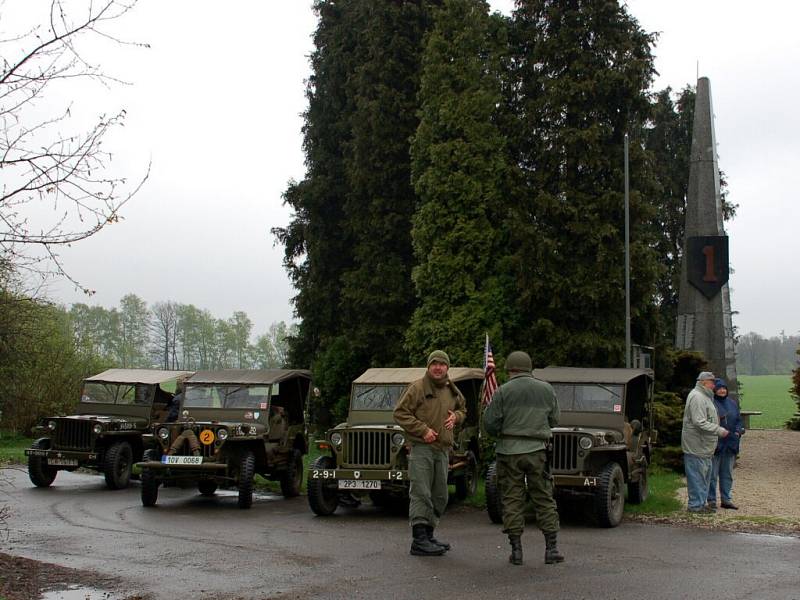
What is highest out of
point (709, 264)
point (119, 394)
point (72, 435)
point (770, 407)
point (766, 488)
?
point (709, 264)

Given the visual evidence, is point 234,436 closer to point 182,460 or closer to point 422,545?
point 182,460

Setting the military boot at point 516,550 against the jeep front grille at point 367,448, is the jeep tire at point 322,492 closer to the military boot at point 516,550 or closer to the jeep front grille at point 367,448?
the jeep front grille at point 367,448

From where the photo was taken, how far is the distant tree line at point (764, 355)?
12625 cm

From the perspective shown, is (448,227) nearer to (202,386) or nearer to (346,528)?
(202,386)

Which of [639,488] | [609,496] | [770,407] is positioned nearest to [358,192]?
[639,488]

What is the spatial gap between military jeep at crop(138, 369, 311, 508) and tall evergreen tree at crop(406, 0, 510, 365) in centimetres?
604

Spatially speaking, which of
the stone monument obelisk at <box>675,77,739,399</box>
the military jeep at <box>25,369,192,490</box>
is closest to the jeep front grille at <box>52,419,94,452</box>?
the military jeep at <box>25,369,192,490</box>

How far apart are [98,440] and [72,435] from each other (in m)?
0.45

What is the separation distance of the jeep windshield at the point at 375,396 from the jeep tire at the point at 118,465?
4.60 metres

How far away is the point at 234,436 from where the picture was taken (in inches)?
555

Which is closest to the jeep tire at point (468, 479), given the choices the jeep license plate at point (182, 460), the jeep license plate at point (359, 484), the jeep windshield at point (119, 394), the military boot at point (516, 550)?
the jeep license plate at point (359, 484)

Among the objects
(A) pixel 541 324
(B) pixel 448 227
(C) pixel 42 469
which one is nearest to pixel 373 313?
(B) pixel 448 227

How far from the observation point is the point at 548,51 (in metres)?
21.1

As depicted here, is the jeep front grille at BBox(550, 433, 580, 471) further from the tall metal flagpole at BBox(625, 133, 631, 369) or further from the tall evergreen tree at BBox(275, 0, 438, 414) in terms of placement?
the tall evergreen tree at BBox(275, 0, 438, 414)
